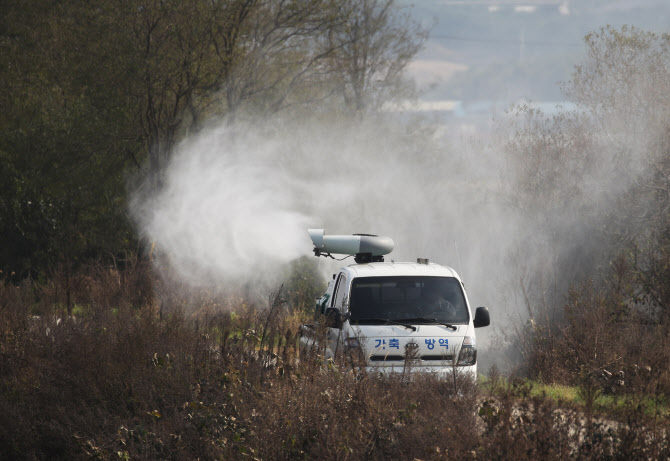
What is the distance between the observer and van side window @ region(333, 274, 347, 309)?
10.8 meters

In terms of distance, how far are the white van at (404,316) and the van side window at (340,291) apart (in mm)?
20

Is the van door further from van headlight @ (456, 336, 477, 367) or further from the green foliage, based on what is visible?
the green foliage

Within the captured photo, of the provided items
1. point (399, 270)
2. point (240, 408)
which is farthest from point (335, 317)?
point (240, 408)

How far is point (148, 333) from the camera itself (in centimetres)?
938

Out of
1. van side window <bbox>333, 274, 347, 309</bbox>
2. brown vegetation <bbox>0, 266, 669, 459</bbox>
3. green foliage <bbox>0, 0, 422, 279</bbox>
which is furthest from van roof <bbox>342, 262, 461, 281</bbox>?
green foliage <bbox>0, 0, 422, 279</bbox>

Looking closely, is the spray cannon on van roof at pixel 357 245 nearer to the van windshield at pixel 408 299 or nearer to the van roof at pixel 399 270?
the van roof at pixel 399 270

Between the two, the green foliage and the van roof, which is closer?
the van roof

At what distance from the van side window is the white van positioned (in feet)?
0.07

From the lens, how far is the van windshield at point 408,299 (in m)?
10.1

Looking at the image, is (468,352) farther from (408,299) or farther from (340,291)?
(340,291)

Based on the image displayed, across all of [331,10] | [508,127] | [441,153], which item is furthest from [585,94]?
[441,153]

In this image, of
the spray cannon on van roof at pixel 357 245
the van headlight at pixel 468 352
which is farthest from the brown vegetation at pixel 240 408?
the spray cannon on van roof at pixel 357 245

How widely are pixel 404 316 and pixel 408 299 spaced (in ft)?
1.07

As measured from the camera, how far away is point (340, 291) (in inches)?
437
